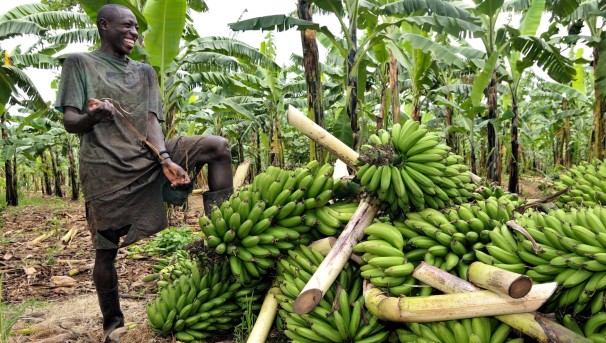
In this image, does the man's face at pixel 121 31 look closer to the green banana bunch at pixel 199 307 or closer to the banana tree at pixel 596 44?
the green banana bunch at pixel 199 307

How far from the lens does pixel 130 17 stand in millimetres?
2723

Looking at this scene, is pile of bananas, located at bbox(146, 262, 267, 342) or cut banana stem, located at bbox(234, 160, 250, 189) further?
cut banana stem, located at bbox(234, 160, 250, 189)

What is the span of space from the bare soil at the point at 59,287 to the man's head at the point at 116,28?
5.34 ft

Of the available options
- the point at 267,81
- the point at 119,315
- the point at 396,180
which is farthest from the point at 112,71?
the point at 267,81

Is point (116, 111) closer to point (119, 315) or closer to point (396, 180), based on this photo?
point (119, 315)

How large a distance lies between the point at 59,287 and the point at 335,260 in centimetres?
337

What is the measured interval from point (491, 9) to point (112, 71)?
4658 mm

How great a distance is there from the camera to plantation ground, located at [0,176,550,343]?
304 centimetres

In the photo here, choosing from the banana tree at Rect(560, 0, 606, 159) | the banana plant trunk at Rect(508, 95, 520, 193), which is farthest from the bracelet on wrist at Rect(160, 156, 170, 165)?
the banana plant trunk at Rect(508, 95, 520, 193)

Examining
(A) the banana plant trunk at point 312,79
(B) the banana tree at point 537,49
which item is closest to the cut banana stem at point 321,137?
(A) the banana plant trunk at point 312,79

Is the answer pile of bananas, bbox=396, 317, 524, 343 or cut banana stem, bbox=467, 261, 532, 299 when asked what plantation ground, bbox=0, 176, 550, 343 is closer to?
pile of bananas, bbox=396, 317, 524, 343

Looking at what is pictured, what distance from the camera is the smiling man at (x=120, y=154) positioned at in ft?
8.60

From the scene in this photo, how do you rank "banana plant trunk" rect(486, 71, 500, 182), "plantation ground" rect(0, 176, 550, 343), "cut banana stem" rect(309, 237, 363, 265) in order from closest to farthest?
1. "cut banana stem" rect(309, 237, 363, 265)
2. "plantation ground" rect(0, 176, 550, 343)
3. "banana plant trunk" rect(486, 71, 500, 182)

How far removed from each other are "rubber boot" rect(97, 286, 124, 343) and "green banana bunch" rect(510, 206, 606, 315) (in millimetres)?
2168
